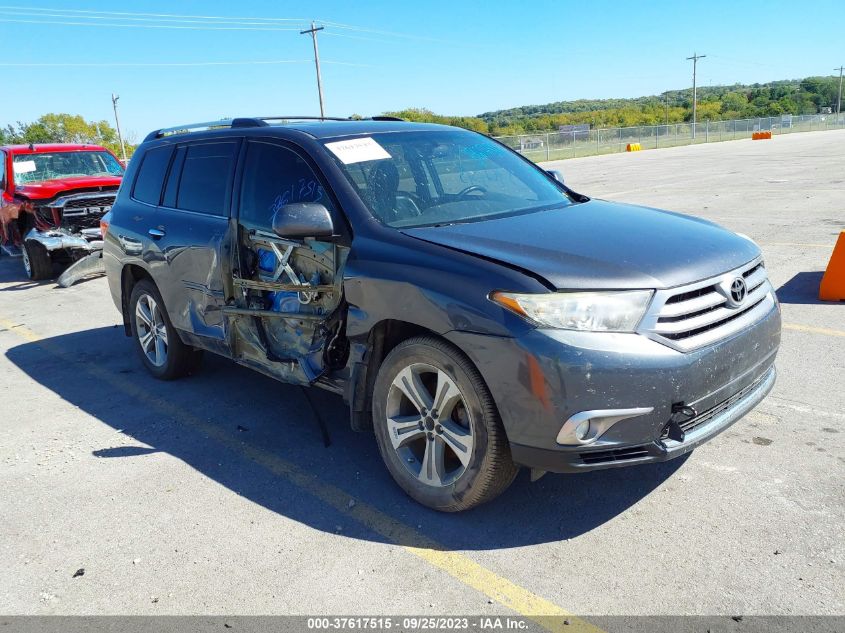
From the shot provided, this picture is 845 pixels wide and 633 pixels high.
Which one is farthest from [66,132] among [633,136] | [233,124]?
[233,124]

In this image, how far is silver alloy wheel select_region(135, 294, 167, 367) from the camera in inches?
224

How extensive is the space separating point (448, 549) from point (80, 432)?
116 inches

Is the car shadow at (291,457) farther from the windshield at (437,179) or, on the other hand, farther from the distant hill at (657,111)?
the distant hill at (657,111)

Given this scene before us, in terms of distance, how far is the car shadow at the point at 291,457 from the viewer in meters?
3.43

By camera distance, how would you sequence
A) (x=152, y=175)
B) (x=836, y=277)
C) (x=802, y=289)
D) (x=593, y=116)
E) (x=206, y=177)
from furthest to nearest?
(x=593, y=116), (x=802, y=289), (x=836, y=277), (x=152, y=175), (x=206, y=177)

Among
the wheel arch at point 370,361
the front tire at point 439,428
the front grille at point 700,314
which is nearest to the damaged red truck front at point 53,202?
the wheel arch at point 370,361

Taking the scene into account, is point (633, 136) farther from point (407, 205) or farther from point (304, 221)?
point (304, 221)

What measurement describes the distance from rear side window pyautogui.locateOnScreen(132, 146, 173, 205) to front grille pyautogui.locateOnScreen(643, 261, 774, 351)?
401 cm

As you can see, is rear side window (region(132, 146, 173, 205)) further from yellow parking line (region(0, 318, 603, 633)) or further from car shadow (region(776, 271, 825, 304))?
car shadow (region(776, 271, 825, 304))

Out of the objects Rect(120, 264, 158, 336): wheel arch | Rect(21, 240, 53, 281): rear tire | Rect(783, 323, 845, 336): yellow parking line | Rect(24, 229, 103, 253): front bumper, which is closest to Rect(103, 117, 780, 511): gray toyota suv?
Rect(120, 264, 158, 336): wheel arch

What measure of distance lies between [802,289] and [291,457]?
557 centimetres

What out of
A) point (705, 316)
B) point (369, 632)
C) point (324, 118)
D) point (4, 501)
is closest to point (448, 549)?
point (369, 632)

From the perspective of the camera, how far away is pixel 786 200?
14.4 metres

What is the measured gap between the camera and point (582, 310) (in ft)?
9.80
